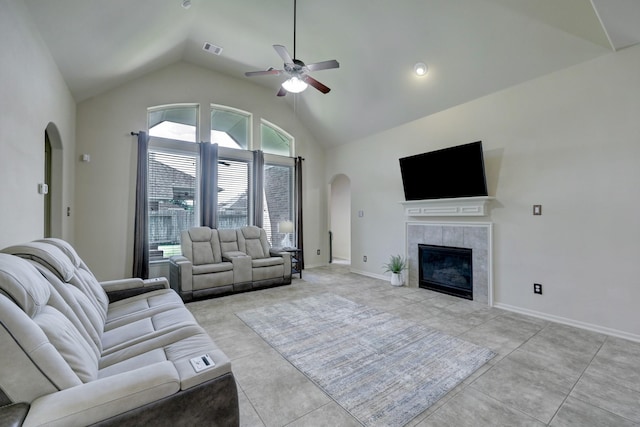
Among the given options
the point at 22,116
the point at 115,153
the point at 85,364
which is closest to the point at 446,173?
the point at 85,364

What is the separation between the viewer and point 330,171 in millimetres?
6898

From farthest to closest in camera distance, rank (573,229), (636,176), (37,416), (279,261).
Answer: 1. (279,261)
2. (573,229)
3. (636,176)
4. (37,416)

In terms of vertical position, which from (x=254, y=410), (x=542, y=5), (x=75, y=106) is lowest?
(x=254, y=410)

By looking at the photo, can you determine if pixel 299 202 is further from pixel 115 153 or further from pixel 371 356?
pixel 371 356

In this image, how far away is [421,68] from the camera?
4.05m

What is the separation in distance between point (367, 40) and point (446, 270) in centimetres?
376

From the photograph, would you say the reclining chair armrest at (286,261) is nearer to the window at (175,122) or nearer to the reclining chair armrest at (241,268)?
the reclining chair armrest at (241,268)

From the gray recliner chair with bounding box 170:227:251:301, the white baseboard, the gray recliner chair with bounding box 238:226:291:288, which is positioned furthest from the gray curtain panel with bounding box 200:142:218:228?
the white baseboard

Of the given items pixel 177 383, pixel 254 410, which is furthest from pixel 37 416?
pixel 254 410

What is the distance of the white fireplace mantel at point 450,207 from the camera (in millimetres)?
3913

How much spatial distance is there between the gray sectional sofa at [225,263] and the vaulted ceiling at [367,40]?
2.74 m

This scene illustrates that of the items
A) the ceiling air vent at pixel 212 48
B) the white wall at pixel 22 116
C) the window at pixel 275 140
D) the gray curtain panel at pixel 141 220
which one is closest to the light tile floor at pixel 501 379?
the gray curtain panel at pixel 141 220

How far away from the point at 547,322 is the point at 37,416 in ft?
14.4

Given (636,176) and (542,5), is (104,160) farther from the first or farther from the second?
(636,176)
